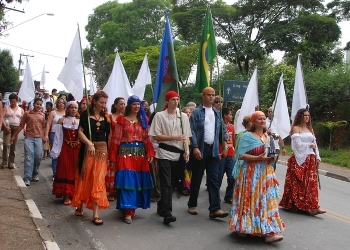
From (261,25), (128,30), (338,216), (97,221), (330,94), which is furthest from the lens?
(128,30)

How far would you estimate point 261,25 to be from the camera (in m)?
30.1

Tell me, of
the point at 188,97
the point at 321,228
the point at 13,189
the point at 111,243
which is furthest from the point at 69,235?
the point at 188,97

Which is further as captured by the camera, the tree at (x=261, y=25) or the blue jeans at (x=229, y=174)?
the tree at (x=261, y=25)

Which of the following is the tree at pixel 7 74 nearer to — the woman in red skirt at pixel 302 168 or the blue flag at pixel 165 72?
the blue flag at pixel 165 72

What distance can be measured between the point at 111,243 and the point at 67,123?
9.89 ft

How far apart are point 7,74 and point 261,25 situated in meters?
28.8

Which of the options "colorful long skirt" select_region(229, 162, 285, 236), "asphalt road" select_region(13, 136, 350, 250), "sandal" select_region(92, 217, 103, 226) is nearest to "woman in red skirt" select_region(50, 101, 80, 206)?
"asphalt road" select_region(13, 136, 350, 250)

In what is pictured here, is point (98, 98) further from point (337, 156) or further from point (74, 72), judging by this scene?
point (337, 156)

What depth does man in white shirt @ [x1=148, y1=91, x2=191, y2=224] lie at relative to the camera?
259 inches

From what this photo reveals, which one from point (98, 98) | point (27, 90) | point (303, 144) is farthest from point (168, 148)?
point (27, 90)

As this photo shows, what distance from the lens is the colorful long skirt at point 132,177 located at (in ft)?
21.8

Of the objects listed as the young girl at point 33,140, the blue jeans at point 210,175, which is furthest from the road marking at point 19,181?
the blue jeans at point 210,175

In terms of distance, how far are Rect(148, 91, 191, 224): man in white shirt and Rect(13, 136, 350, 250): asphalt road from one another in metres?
0.40

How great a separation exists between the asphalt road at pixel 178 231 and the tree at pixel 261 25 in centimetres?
2222
